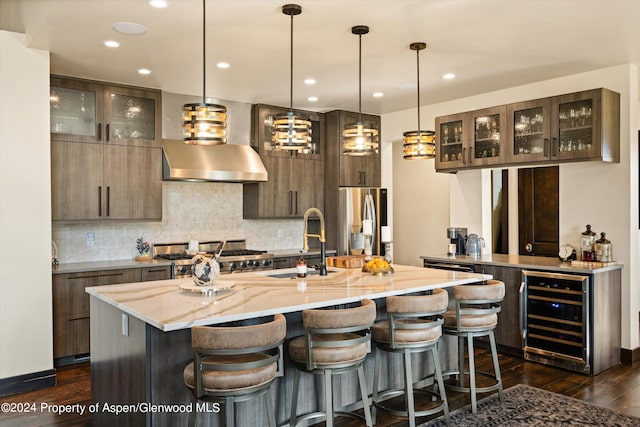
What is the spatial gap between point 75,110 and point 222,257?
86.3 inches

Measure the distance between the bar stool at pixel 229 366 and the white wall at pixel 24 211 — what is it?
2.52 m

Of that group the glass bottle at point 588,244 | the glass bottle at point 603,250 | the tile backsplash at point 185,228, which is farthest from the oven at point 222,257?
the glass bottle at point 603,250

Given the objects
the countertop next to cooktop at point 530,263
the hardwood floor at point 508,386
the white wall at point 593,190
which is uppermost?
the white wall at point 593,190

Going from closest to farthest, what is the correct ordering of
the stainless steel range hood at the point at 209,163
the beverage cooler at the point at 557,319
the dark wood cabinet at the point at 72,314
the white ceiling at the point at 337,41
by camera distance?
the white ceiling at the point at 337,41
the beverage cooler at the point at 557,319
the dark wood cabinet at the point at 72,314
the stainless steel range hood at the point at 209,163

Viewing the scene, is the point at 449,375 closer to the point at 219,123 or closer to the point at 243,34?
the point at 219,123

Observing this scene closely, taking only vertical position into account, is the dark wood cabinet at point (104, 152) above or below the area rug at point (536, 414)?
above

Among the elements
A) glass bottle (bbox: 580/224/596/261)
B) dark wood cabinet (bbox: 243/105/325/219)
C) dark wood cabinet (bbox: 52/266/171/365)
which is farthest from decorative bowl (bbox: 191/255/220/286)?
glass bottle (bbox: 580/224/596/261)

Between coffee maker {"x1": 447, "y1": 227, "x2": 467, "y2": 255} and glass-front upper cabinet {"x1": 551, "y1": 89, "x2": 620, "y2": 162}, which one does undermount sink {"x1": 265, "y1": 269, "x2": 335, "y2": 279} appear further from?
glass-front upper cabinet {"x1": 551, "y1": 89, "x2": 620, "y2": 162}

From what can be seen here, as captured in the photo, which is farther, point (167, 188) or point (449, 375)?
point (167, 188)

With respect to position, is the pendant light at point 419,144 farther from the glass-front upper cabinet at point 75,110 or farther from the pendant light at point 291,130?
the glass-front upper cabinet at point 75,110

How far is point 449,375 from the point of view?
435 centimetres

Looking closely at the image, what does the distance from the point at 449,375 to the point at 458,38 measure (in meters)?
2.77

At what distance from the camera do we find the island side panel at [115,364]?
111 inches

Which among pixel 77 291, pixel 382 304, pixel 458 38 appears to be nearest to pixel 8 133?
pixel 77 291
